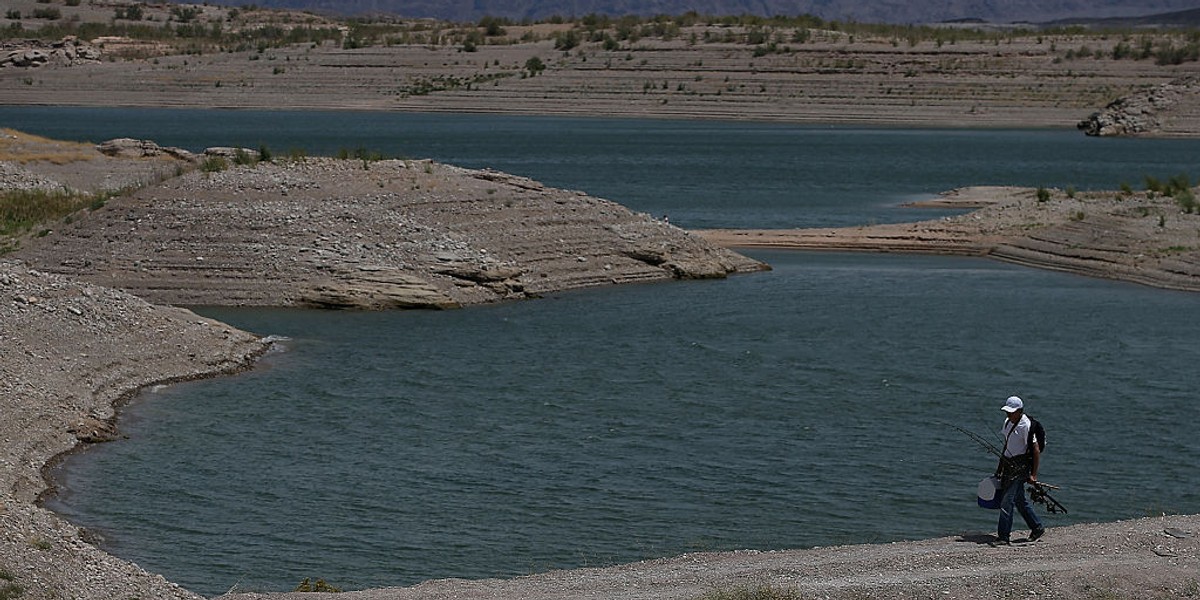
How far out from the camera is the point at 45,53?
13212cm

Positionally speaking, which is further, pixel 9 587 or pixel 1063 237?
pixel 1063 237

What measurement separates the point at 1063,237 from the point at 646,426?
80.3ft

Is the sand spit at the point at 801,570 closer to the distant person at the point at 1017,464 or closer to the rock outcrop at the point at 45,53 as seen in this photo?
the distant person at the point at 1017,464

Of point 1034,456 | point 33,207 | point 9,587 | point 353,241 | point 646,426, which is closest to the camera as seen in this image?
point 9,587

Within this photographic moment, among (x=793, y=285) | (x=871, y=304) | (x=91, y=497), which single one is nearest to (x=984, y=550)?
(x=91, y=497)

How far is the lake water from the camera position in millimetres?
18688

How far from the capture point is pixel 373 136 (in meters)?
90.3

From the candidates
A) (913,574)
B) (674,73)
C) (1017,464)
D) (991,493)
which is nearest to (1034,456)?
(1017,464)

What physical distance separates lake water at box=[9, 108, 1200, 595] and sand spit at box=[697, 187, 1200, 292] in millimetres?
1522

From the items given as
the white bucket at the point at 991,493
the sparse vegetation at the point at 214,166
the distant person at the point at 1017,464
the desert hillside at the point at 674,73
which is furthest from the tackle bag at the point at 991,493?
the desert hillside at the point at 674,73

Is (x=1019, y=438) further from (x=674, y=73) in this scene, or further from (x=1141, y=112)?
(x=674, y=73)

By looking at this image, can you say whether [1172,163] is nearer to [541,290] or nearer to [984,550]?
[541,290]

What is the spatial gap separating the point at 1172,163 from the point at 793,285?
42.1 m

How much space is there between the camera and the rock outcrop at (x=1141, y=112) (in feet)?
308
